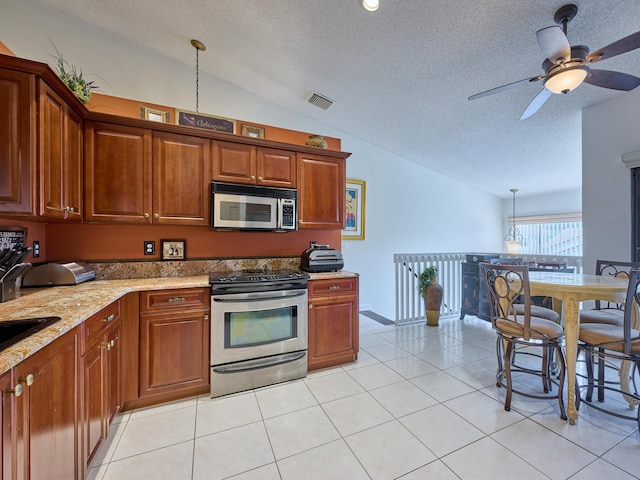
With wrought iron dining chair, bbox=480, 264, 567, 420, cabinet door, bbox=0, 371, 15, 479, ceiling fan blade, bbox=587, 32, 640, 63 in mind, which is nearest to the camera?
cabinet door, bbox=0, 371, 15, 479

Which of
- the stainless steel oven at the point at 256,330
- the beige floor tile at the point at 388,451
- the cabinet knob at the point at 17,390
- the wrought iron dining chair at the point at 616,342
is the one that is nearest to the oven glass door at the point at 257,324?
the stainless steel oven at the point at 256,330

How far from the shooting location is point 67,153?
184 centimetres

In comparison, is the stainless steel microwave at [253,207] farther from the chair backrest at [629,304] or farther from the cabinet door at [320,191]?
the chair backrest at [629,304]

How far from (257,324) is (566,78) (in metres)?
2.85

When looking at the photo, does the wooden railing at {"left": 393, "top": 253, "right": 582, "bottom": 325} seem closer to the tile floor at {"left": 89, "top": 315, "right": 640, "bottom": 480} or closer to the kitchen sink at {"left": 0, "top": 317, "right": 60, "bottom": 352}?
the tile floor at {"left": 89, "top": 315, "right": 640, "bottom": 480}

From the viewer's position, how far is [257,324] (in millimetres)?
2303

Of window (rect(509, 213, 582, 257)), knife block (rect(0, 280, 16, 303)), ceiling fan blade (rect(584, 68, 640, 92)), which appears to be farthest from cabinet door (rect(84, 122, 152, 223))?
window (rect(509, 213, 582, 257))

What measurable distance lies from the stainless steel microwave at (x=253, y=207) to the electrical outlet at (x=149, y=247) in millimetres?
629

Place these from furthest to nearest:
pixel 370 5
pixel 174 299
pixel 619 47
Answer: pixel 174 299 → pixel 370 5 → pixel 619 47

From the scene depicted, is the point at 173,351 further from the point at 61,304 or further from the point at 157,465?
the point at 61,304

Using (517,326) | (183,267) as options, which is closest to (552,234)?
(517,326)

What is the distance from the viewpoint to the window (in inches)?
201

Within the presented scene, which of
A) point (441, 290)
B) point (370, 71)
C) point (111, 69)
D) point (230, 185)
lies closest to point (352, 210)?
point (441, 290)

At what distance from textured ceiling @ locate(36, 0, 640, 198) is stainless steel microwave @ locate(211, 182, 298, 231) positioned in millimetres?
1358
